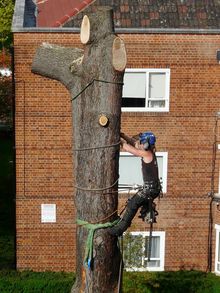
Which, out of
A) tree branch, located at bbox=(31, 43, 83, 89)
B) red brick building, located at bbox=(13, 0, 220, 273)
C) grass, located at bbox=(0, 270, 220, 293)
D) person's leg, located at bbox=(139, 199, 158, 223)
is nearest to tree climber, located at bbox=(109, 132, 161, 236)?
person's leg, located at bbox=(139, 199, 158, 223)

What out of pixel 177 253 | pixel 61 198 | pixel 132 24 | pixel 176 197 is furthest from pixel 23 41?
pixel 177 253

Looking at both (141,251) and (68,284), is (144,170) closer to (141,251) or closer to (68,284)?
(68,284)

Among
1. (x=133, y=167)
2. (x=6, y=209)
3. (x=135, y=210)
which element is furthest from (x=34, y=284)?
(x=6, y=209)

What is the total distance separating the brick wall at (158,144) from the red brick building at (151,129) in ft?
0.09

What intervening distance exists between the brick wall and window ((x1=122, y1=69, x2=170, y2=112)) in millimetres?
177

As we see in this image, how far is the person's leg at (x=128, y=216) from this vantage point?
7469mm

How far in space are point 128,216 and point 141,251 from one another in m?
9.83

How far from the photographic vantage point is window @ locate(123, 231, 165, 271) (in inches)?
656

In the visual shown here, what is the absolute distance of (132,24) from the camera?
19.6 m

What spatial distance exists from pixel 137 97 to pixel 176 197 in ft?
10.3

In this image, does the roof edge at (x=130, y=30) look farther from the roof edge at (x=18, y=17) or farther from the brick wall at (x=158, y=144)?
the brick wall at (x=158, y=144)

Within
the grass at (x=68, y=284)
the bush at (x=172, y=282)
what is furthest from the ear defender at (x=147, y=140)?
the grass at (x=68, y=284)

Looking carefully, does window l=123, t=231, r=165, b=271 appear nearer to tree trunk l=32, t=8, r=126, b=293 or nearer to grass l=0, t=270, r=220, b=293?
grass l=0, t=270, r=220, b=293

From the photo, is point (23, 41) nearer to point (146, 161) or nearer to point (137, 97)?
point (137, 97)
